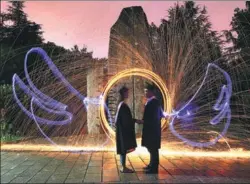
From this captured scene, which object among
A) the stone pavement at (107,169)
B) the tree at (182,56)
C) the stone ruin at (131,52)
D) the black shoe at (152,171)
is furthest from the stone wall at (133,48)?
the black shoe at (152,171)

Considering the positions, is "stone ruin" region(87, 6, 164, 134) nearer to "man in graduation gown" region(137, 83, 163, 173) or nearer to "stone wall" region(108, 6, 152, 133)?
"stone wall" region(108, 6, 152, 133)

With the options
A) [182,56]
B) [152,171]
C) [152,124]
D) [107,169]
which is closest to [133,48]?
[182,56]

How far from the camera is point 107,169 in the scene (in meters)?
6.82

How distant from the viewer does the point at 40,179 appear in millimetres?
6098

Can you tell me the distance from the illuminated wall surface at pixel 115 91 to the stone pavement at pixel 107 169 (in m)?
2.68

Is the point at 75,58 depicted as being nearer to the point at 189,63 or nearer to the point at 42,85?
the point at 42,85

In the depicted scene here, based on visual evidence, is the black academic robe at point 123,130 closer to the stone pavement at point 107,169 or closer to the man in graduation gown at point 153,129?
the man in graduation gown at point 153,129

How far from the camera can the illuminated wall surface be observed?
11.5 m

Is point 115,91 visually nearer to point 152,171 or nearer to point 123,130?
point 123,130

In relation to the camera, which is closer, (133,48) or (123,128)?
(123,128)

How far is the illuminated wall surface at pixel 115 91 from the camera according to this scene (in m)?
11.5

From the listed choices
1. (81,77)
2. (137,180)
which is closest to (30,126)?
(81,77)

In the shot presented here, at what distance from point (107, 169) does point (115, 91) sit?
20.3 feet

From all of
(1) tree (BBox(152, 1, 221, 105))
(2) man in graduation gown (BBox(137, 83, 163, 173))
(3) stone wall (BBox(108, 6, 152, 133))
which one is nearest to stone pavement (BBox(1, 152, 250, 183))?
(2) man in graduation gown (BBox(137, 83, 163, 173))
